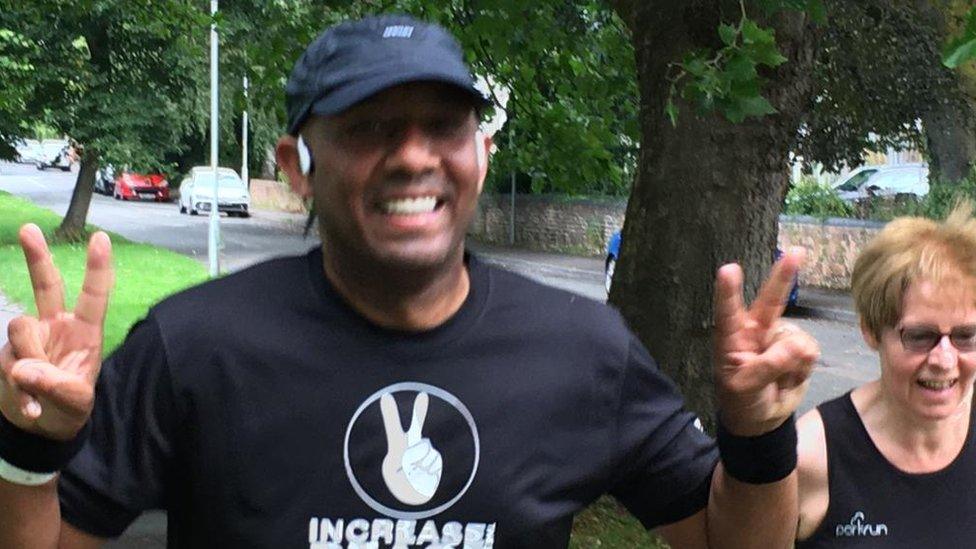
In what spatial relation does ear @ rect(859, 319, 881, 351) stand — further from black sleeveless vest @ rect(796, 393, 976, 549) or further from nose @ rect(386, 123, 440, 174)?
nose @ rect(386, 123, 440, 174)

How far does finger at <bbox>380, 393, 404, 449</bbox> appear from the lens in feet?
5.47

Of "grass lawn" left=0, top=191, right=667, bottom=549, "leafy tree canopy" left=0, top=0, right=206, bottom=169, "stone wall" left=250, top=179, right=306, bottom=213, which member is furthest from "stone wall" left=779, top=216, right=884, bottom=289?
"stone wall" left=250, top=179, right=306, bottom=213

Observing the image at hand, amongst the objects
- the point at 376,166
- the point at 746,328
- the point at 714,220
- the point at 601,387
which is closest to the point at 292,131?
the point at 376,166

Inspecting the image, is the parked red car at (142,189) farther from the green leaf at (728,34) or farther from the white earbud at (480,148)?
the white earbud at (480,148)

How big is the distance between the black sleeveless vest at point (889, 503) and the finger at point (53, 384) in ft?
4.48

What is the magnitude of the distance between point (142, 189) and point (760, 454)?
49.4 m

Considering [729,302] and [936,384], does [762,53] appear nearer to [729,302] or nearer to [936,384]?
[936,384]

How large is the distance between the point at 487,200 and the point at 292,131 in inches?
1107

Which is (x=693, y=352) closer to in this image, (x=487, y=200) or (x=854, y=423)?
(x=854, y=423)

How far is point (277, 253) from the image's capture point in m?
12.5

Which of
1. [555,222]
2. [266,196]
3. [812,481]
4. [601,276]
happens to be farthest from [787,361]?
[266,196]

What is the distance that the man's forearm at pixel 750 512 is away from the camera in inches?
70.8

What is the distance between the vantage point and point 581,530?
5.84 m

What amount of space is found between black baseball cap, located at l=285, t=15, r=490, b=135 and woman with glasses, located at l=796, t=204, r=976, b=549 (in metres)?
1.01
